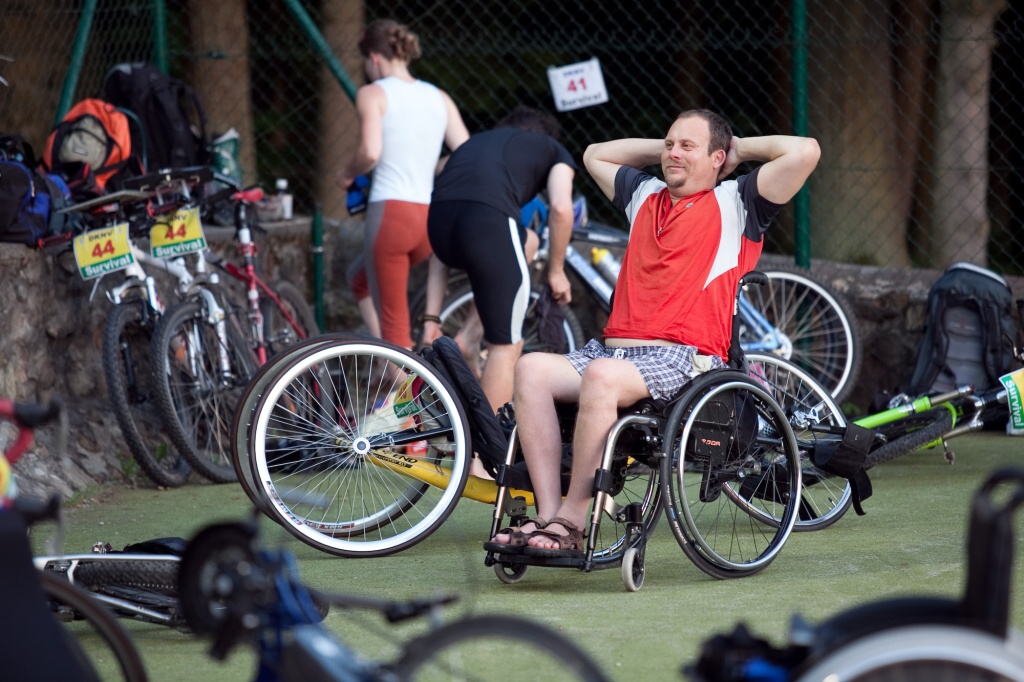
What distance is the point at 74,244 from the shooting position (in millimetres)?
5359

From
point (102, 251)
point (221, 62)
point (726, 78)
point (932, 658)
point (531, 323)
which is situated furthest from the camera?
point (726, 78)

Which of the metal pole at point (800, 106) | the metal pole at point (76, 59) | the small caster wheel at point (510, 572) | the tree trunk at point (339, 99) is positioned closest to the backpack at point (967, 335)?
the metal pole at point (800, 106)

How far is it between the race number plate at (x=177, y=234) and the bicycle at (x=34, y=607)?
324 cm

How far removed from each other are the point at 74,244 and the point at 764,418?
2.89 meters

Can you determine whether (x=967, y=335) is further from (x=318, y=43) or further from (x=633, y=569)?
(x=318, y=43)

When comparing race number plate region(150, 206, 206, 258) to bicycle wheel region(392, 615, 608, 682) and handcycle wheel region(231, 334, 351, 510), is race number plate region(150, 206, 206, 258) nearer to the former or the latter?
handcycle wheel region(231, 334, 351, 510)

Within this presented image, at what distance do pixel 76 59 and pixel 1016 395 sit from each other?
4.37 m

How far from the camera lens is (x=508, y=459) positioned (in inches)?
150

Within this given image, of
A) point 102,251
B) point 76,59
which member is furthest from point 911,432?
point 76,59

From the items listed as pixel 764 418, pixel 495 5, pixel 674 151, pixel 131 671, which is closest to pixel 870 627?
pixel 131 671

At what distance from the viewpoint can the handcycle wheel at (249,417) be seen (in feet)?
12.8

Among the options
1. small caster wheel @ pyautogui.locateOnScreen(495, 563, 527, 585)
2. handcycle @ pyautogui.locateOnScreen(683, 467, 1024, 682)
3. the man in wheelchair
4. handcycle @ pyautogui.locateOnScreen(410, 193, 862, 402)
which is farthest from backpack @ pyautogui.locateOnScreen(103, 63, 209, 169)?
handcycle @ pyautogui.locateOnScreen(683, 467, 1024, 682)

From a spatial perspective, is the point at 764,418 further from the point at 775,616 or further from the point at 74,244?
the point at 74,244

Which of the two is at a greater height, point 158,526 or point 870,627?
point 870,627
